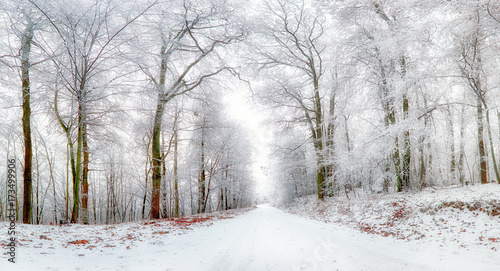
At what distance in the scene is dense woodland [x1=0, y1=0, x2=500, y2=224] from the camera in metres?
5.42

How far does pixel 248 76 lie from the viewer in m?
11.4

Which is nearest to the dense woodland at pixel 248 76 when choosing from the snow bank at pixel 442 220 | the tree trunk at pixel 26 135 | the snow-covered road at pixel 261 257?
the tree trunk at pixel 26 135

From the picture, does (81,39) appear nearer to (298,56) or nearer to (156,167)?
(156,167)

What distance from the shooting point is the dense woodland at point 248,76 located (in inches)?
213

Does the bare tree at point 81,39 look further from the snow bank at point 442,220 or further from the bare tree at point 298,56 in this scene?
the bare tree at point 298,56

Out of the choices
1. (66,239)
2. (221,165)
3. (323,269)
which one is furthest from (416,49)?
(221,165)

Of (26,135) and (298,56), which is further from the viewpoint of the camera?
(298,56)

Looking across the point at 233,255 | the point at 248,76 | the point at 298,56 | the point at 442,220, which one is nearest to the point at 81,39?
the point at 233,255

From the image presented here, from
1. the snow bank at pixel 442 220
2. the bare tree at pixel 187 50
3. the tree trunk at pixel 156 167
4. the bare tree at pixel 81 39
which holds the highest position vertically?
the bare tree at pixel 187 50

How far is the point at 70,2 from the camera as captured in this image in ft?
15.4

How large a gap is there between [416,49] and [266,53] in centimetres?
810

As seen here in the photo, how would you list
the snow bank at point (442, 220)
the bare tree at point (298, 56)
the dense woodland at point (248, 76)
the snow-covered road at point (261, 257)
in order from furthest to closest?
the bare tree at point (298, 56) < the dense woodland at point (248, 76) < the snow bank at point (442, 220) < the snow-covered road at point (261, 257)

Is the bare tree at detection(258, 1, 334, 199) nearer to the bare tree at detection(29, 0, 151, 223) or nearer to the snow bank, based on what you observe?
the snow bank

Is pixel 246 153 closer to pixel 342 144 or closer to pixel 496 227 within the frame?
pixel 342 144
